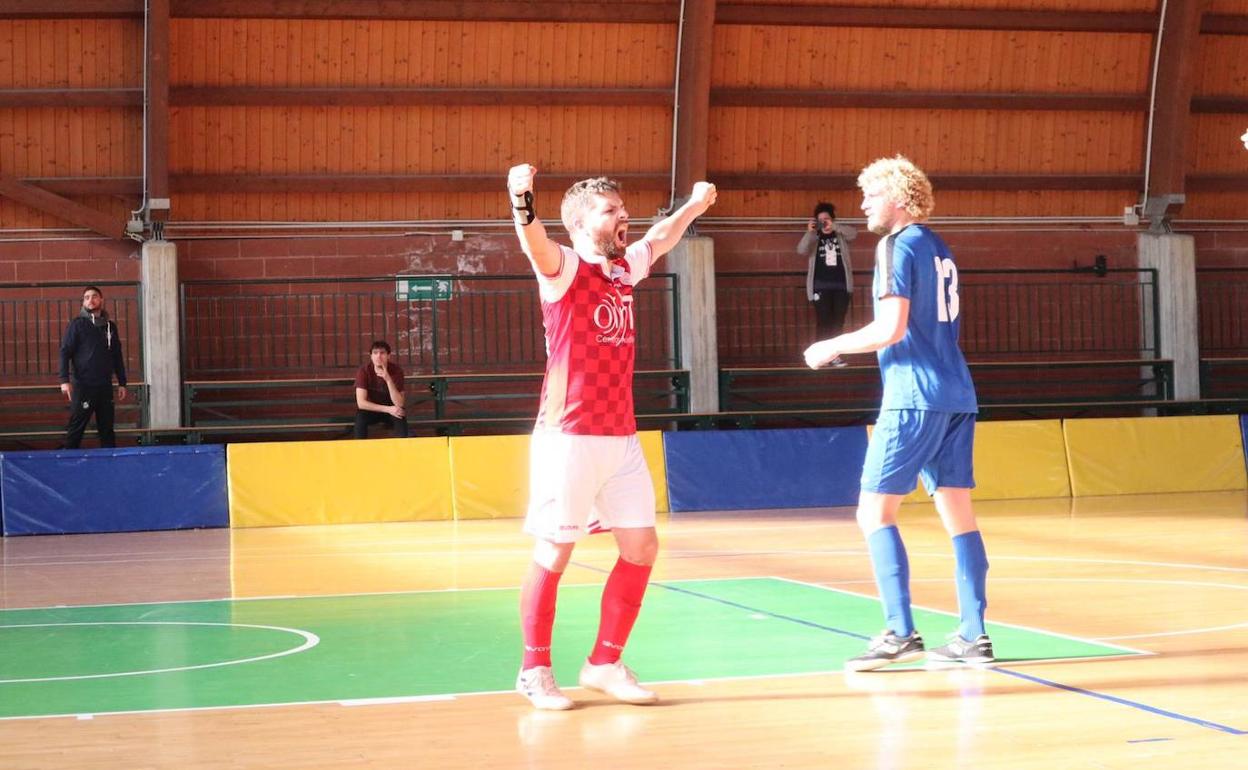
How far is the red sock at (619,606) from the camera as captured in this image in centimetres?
586

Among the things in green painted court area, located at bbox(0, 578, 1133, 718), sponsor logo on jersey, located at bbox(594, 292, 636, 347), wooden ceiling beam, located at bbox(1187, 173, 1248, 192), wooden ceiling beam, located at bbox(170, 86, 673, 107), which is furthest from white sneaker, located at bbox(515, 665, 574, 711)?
wooden ceiling beam, located at bbox(1187, 173, 1248, 192)

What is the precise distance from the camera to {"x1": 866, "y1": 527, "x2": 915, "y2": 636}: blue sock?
6270 millimetres

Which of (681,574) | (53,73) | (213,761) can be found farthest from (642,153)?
(213,761)

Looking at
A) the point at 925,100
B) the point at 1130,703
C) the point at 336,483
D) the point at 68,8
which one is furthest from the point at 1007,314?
the point at 1130,703

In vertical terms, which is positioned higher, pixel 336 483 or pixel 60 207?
pixel 60 207

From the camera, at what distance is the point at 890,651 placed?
627 centimetres

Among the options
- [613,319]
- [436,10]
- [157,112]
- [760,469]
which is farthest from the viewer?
[436,10]

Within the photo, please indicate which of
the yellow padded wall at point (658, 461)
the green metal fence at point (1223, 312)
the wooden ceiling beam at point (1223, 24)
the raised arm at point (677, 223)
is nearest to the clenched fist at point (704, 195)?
the raised arm at point (677, 223)

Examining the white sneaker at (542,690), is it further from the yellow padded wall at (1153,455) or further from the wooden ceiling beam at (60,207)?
the wooden ceiling beam at (60,207)

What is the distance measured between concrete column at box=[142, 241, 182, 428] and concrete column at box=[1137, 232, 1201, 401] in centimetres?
1378

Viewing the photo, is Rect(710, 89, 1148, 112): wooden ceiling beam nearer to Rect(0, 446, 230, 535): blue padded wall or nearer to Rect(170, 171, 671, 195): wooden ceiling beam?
Rect(170, 171, 671, 195): wooden ceiling beam

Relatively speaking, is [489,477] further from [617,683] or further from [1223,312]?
[1223,312]

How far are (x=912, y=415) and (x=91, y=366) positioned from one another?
44.2ft

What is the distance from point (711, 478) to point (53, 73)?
9945mm
